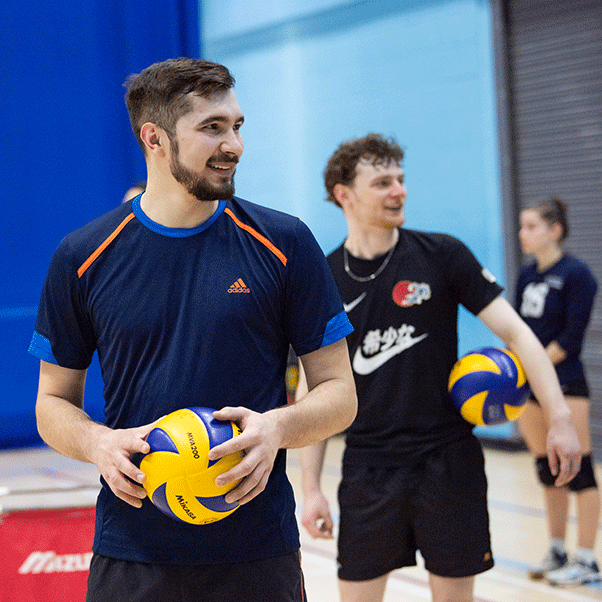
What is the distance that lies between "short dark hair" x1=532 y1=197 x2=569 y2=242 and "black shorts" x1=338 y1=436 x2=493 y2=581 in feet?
8.08

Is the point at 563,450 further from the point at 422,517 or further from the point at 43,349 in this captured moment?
the point at 43,349

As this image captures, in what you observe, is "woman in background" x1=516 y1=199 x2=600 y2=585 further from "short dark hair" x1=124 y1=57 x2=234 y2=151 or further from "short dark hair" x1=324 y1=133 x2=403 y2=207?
"short dark hair" x1=124 y1=57 x2=234 y2=151

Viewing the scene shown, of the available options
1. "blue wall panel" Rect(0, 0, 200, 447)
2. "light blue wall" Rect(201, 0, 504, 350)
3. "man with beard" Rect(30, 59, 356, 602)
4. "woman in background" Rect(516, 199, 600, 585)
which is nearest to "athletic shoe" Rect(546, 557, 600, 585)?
"woman in background" Rect(516, 199, 600, 585)

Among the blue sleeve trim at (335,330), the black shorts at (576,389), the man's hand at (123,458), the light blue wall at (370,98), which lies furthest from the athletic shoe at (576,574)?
the light blue wall at (370,98)

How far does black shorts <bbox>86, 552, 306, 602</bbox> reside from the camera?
6.09 feet

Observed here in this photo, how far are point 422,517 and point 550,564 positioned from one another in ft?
6.62

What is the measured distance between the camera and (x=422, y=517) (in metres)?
3.02

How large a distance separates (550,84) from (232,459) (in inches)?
268

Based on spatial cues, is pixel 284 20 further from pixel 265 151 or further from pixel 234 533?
pixel 234 533

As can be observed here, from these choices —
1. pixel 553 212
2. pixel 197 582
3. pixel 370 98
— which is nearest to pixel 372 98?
pixel 370 98

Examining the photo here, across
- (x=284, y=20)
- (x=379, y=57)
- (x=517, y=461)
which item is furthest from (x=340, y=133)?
(x=517, y=461)

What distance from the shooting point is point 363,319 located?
125 inches

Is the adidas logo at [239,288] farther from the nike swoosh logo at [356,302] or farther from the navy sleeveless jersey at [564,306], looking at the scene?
the navy sleeveless jersey at [564,306]

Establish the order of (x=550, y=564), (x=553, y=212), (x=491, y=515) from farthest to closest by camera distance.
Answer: (x=491, y=515)
(x=553, y=212)
(x=550, y=564)
